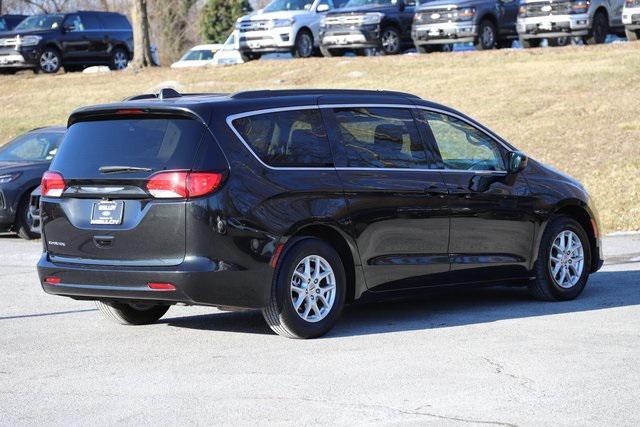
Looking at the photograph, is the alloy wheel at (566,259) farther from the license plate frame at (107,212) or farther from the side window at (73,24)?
the side window at (73,24)

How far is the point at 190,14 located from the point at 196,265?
68.6 metres

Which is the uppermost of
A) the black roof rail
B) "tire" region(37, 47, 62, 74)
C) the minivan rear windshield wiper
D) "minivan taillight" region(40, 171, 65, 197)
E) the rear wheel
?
the black roof rail

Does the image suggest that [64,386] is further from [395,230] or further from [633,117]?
[633,117]

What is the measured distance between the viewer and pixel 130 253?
8.63 m

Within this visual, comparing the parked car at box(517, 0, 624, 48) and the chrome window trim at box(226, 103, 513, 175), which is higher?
the chrome window trim at box(226, 103, 513, 175)

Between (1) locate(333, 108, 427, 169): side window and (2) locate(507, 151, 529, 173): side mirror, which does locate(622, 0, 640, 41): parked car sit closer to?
(2) locate(507, 151, 529, 173): side mirror

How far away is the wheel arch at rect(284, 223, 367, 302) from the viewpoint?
9.04 metres

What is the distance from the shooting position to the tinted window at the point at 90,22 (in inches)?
1507

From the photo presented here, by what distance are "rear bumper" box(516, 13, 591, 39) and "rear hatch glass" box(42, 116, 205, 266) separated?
72.7ft

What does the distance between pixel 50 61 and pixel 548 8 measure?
14919 mm

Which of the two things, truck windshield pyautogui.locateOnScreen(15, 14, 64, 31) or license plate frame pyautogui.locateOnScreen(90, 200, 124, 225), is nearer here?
license plate frame pyautogui.locateOnScreen(90, 200, 124, 225)

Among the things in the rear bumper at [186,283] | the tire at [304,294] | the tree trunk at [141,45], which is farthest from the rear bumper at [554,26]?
the rear bumper at [186,283]

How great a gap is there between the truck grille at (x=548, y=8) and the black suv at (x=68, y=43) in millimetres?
13881

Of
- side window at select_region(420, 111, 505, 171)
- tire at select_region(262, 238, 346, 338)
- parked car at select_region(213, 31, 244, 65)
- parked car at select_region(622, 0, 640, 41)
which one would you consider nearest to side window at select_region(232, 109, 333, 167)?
tire at select_region(262, 238, 346, 338)
